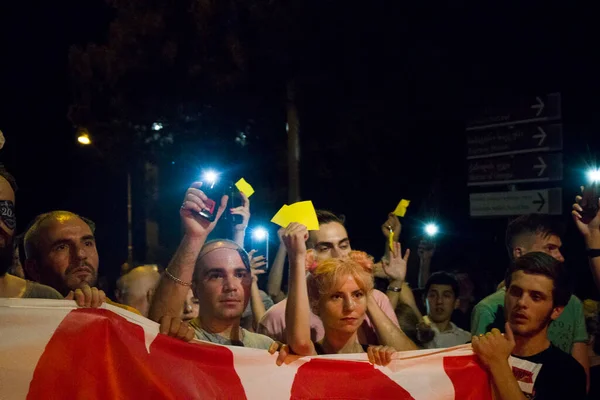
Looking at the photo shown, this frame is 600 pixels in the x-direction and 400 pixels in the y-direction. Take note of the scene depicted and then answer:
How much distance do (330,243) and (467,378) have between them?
1449mm

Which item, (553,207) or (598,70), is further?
(598,70)

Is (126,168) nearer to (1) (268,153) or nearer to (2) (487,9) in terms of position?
(1) (268,153)

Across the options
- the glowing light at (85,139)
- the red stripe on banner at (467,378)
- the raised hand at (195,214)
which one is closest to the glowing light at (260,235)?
the raised hand at (195,214)

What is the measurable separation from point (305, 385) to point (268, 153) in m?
10.1

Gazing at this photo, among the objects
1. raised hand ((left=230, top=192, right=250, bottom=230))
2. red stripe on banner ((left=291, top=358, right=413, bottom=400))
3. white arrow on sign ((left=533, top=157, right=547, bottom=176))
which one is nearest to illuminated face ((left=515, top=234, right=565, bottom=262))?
red stripe on banner ((left=291, top=358, right=413, bottom=400))

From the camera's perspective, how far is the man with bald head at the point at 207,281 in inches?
128

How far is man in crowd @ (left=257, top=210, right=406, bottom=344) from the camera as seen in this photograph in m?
3.84

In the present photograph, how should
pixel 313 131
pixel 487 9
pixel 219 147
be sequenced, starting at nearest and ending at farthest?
pixel 487 9 → pixel 313 131 → pixel 219 147

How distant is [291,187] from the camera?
31.3ft

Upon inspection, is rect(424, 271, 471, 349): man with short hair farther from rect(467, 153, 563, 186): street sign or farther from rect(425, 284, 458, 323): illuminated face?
rect(467, 153, 563, 186): street sign

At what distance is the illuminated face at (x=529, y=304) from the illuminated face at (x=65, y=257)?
228 centimetres

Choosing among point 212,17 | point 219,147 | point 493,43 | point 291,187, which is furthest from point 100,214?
point 493,43

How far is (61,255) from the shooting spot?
3.40 metres

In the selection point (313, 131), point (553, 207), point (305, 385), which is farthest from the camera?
point (313, 131)
